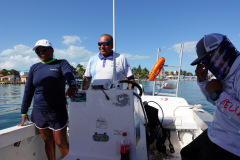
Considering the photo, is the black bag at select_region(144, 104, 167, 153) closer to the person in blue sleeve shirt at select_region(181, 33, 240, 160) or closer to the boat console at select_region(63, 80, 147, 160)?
the boat console at select_region(63, 80, 147, 160)

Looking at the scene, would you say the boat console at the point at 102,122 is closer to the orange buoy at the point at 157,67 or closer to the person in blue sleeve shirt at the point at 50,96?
the person in blue sleeve shirt at the point at 50,96

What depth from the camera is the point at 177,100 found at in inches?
149

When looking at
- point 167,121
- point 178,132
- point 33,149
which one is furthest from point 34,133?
point 178,132

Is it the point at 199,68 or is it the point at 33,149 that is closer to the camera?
the point at 199,68

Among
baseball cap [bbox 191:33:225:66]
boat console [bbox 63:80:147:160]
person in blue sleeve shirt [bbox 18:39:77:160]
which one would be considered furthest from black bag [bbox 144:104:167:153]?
baseball cap [bbox 191:33:225:66]

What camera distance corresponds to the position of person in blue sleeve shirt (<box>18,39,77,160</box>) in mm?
1837

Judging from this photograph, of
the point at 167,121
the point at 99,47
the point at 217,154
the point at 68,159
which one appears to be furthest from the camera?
the point at 167,121

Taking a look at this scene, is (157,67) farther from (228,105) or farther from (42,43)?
(228,105)

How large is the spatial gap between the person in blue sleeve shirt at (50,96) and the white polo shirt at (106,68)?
18.3 inches

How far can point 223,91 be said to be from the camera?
965 millimetres

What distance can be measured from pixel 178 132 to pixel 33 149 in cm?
233

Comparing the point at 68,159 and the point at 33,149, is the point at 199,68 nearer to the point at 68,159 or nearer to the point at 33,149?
the point at 68,159

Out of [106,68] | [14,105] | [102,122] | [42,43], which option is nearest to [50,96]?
[42,43]

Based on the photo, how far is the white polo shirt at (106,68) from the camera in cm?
219
